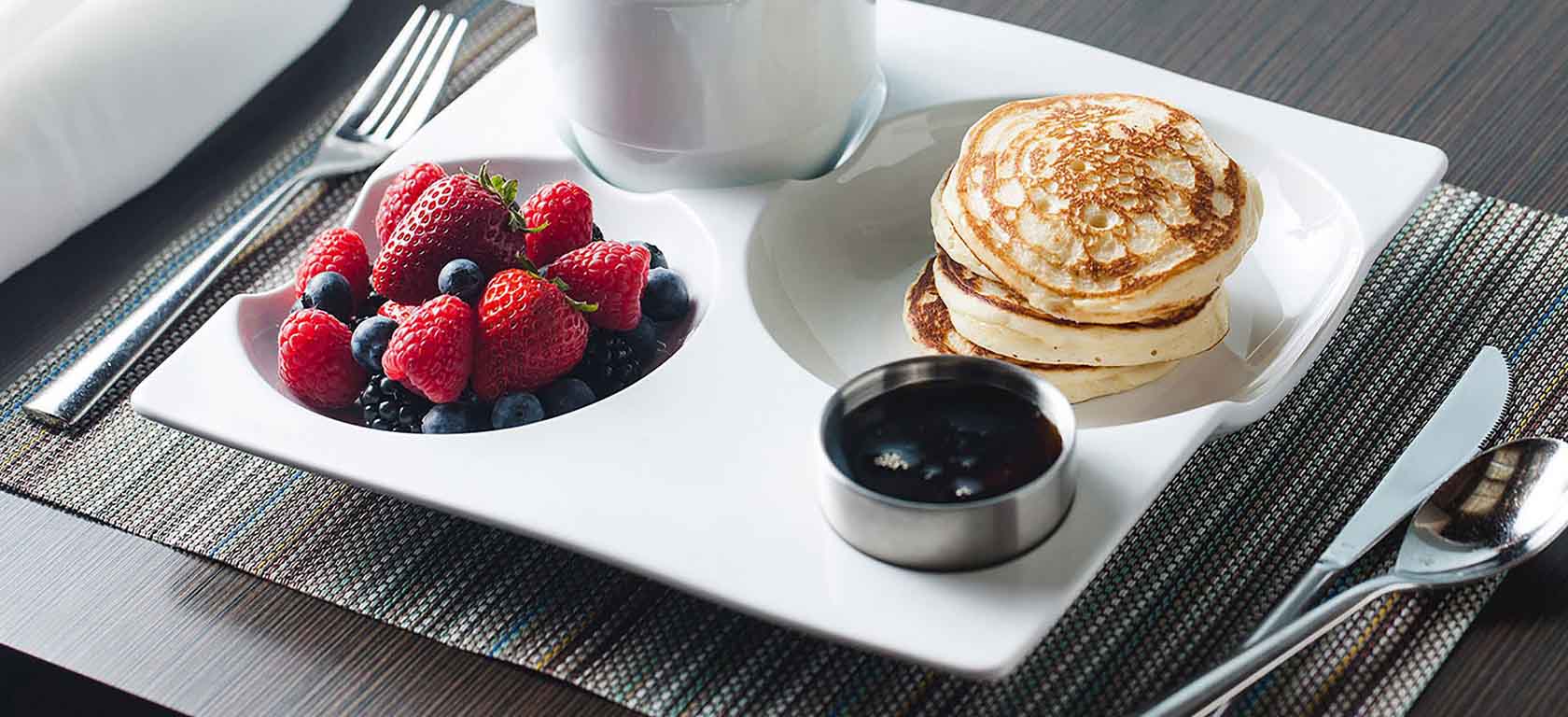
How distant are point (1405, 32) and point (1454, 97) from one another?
156 mm

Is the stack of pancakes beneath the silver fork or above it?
above

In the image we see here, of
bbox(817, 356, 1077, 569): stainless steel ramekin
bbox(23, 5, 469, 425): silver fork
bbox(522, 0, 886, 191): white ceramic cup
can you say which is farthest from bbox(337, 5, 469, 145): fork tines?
bbox(817, 356, 1077, 569): stainless steel ramekin

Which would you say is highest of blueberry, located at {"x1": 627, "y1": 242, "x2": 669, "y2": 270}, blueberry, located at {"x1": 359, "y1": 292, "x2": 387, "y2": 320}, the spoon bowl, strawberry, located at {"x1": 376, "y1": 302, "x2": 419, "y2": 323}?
the spoon bowl

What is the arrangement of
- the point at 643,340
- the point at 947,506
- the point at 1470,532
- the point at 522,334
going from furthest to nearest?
the point at 643,340 → the point at 522,334 → the point at 1470,532 → the point at 947,506

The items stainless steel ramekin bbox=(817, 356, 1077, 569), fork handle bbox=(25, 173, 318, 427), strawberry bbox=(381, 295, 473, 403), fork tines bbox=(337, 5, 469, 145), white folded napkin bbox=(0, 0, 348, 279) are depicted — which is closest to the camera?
stainless steel ramekin bbox=(817, 356, 1077, 569)

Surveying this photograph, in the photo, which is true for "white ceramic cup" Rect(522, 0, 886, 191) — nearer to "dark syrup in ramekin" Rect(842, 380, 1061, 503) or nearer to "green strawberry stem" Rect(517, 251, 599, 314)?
"green strawberry stem" Rect(517, 251, 599, 314)

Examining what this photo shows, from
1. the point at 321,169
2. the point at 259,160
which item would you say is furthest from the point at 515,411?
the point at 259,160

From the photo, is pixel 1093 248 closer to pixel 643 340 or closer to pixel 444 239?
pixel 643 340

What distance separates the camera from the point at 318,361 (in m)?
1.37

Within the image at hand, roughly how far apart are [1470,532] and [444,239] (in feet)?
2.91

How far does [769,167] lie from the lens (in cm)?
158

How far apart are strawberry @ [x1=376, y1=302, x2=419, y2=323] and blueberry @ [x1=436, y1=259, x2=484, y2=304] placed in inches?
1.3

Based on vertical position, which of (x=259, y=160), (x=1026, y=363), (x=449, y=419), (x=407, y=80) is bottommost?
(x=259, y=160)

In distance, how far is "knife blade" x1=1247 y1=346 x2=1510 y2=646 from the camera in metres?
1.20
